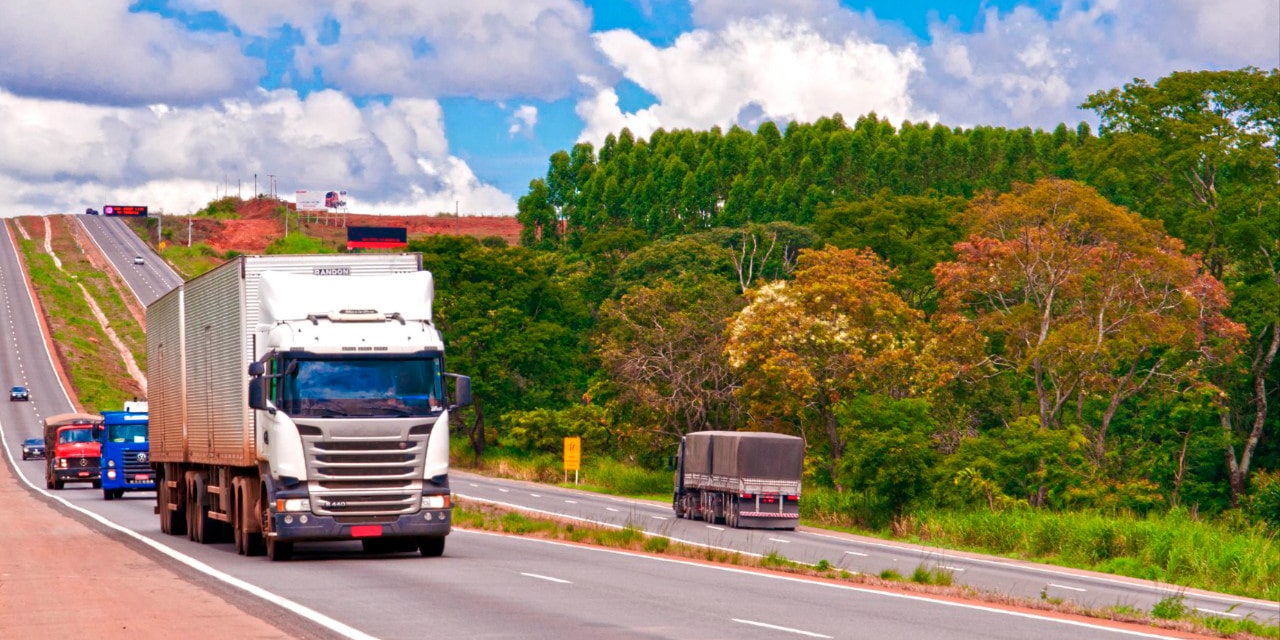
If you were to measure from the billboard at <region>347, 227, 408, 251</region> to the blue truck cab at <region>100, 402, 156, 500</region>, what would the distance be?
77.0 meters

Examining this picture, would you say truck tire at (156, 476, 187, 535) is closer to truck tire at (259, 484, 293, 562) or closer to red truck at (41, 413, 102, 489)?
truck tire at (259, 484, 293, 562)

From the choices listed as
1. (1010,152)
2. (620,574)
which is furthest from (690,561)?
(1010,152)

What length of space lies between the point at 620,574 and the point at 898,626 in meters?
6.46

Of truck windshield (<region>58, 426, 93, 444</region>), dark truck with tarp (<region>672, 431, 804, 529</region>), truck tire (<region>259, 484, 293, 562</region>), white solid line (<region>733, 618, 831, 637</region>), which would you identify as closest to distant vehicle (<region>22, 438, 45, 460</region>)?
truck windshield (<region>58, 426, 93, 444</region>)

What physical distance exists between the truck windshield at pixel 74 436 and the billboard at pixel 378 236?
6948 centimetres

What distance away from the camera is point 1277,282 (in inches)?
2285

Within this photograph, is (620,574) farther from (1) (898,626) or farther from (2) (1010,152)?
(2) (1010,152)

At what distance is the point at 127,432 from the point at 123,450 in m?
0.55

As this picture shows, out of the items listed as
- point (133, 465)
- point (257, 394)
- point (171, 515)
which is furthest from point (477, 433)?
point (257, 394)

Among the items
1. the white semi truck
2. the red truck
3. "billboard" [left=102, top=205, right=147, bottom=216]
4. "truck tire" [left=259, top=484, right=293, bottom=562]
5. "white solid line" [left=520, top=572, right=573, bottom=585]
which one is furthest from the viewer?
"billboard" [left=102, top=205, right=147, bottom=216]

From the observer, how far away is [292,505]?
66.3 ft

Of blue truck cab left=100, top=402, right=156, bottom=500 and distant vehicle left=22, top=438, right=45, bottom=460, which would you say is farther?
distant vehicle left=22, top=438, right=45, bottom=460

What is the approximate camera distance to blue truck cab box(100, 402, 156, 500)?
45.4 m

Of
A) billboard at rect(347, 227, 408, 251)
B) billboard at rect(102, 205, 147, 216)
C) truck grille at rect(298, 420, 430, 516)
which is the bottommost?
truck grille at rect(298, 420, 430, 516)
